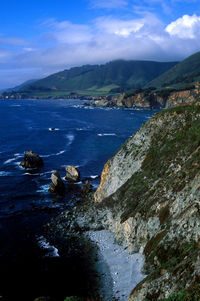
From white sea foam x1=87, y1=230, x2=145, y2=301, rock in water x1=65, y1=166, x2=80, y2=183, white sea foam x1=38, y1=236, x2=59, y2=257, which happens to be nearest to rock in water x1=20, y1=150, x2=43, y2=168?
rock in water x1=65, y1=166, x2=80, y2=183

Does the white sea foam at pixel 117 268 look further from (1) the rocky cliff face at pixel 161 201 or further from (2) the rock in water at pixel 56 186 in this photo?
(2) the rock in water at pixel 56 186

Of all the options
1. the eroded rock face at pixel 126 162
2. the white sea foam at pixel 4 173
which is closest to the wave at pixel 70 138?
the white sea foam at pixel 4 173

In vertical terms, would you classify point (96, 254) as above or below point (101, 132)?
below

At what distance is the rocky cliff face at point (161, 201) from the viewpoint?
27.4 meters

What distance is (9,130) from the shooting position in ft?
500

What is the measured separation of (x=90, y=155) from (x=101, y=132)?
51264mm

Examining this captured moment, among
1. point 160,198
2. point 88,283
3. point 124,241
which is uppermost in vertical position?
point 160,198

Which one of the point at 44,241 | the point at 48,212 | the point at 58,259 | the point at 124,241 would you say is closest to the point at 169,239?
the point at 124,241

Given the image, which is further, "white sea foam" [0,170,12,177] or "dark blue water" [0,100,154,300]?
"white sea foam" [0,170,12,177]

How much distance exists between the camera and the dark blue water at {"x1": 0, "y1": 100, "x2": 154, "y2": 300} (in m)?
39.1

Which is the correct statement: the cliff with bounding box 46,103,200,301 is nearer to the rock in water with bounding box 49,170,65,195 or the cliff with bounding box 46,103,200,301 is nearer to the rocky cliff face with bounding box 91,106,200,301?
the rocky cliff face with bounding box 91,106,200,301

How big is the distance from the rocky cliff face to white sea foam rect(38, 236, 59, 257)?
32.8 ft

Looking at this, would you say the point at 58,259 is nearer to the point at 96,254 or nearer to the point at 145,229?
the point at 96,254

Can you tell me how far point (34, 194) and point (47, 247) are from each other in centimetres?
2375
